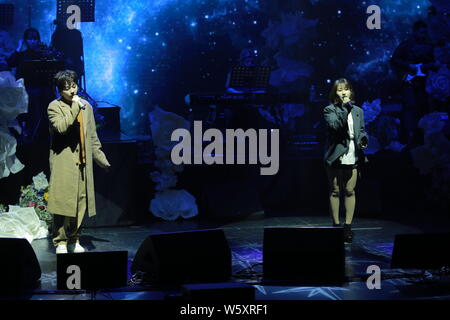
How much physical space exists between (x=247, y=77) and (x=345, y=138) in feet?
9.93

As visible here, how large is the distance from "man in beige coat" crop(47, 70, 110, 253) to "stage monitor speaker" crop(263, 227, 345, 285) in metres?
1.76

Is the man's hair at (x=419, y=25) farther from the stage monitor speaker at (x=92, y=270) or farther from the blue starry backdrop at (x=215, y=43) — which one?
the stage monitor speaker at (x=92, y=270)

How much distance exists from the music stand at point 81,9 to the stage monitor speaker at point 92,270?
504 cm

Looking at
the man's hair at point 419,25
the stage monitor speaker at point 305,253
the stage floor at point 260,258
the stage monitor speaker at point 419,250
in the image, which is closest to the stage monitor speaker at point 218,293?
the stage floor at point 260,258

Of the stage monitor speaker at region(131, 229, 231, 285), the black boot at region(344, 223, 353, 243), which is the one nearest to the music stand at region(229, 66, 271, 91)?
the black boot at region(344, 223, 353, 243)

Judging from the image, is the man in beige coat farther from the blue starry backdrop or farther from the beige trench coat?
the blue starry backdrop

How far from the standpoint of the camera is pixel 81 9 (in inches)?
368

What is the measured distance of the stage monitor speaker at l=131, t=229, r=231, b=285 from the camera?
17.1ft

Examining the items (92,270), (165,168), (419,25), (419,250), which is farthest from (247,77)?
(92,270)

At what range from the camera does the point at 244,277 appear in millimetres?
5629

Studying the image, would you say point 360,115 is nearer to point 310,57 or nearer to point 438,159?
point 438,159

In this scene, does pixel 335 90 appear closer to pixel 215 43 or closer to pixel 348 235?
pixel 348 235

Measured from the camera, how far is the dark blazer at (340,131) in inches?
261

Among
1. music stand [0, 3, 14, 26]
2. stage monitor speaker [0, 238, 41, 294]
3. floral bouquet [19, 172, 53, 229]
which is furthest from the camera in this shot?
music stand [0, 3, 14, 26]
